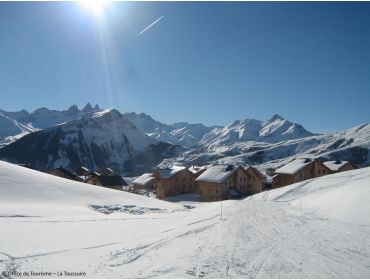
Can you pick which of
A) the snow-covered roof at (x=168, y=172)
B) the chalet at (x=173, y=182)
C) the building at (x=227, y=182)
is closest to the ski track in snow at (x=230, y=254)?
the building at (x=227, y=182)

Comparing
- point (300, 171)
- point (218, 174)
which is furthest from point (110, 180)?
point (300, 171)

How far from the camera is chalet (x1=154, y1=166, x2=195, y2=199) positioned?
83125 millimetres

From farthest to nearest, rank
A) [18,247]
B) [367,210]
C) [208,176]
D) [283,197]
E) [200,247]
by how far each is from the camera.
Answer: [208,176] < [283,197] < [367,210] < [200,247] < [18,247]

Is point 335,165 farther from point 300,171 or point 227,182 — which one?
point 227,182

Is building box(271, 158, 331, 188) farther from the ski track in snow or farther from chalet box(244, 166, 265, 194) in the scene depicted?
the ski track in snow

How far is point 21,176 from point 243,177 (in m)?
54.7

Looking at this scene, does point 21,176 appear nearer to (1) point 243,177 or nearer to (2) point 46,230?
(2) point 46,230


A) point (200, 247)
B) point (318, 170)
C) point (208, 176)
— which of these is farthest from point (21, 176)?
point (318, 170)

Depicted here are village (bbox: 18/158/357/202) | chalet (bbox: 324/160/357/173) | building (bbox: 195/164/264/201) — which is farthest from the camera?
chalet (bbox: 324/160/357/173)

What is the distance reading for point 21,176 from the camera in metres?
36.2

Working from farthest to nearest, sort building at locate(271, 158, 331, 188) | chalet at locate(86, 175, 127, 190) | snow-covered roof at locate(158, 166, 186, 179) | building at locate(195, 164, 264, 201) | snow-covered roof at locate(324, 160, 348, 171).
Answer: chalet at locate(86, 175, 127, 190), snow-covered roof at locate(324, 160, 348, 171), snow-covered roof at locate(158, 166, 186, 179), building at locate(271, 158, 331, 188), building at locate(195, 164, 264, 201)

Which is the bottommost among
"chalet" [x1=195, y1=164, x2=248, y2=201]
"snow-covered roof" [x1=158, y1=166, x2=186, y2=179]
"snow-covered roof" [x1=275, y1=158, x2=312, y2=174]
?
"chalet" [x1=195, y1=164, x2=248, y2=201]

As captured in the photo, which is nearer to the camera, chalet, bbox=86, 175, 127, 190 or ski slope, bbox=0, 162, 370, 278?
ski slope, bbox=0, 162, 370, 278

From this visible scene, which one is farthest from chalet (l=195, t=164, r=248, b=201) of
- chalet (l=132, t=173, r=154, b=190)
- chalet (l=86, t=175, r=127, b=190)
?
chalet (l=86, t=175, r=127, b=190)
